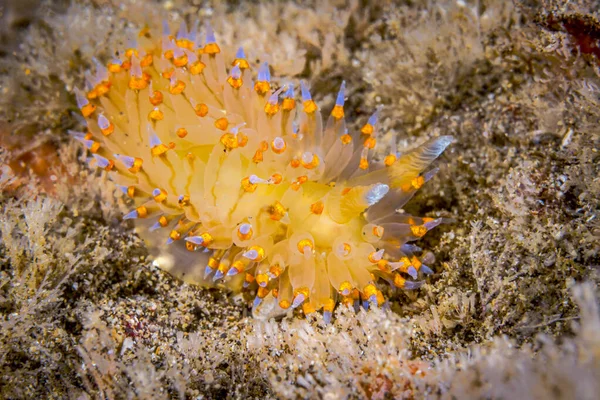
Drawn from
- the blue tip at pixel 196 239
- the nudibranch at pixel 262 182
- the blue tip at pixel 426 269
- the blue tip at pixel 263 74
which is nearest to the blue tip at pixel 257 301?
the nudibranch at pixel 262 182

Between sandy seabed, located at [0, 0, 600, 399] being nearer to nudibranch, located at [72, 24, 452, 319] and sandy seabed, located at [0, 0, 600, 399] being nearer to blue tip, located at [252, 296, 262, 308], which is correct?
blue tip, located at [252, 296, 262, 308]

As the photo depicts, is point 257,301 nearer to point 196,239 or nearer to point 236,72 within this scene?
point 196,239

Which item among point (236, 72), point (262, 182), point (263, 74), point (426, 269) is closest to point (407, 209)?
point (426, 269)

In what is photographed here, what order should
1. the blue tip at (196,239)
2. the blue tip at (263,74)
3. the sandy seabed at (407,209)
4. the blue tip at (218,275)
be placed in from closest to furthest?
the sandy seabed at (407,209) < the blue tip at (196,239) < the blue tip at (218,275) < the blue tip at (263,74)

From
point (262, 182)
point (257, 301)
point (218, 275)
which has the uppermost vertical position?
point (262, 182)

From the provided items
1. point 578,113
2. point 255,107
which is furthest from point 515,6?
point 255,107

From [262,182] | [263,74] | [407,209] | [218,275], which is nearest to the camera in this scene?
[262,182]

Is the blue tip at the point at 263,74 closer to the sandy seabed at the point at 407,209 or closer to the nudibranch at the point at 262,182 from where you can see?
the nudibranch at the point at 262,182

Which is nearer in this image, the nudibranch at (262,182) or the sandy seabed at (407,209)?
the sandy seabed at (407,209)
